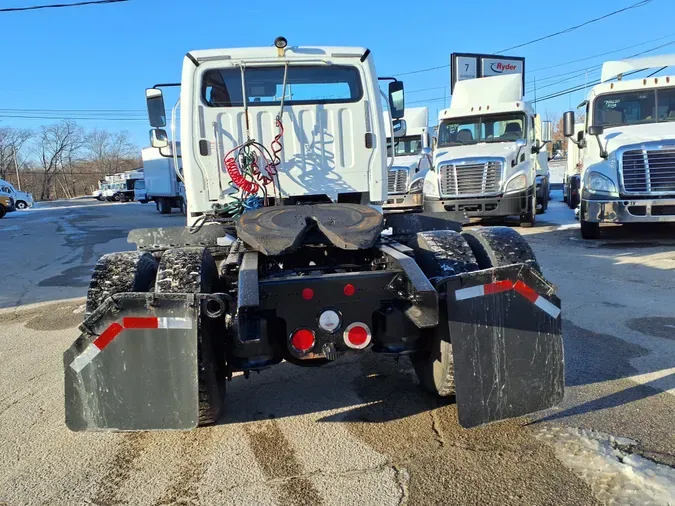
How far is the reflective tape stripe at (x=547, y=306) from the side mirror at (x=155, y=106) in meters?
4.15

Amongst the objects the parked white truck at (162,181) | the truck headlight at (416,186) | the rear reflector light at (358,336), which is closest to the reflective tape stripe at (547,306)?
the rear reflector light at (358,336)

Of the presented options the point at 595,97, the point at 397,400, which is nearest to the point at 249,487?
the point at 397,400

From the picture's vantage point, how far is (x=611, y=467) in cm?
263

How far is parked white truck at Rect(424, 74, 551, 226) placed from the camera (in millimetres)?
12336

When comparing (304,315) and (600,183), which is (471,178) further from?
(304,315)

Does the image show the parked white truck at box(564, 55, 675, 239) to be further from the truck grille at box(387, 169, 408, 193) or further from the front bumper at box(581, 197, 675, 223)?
the truck grille at box(387, 169, 408, 193)

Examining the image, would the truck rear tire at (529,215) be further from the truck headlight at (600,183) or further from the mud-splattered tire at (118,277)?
the mud-splattered tire at (118,277)

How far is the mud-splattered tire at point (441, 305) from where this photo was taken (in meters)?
3.06

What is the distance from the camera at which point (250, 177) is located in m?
4.84

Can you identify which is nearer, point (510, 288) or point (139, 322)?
point (139, 322)

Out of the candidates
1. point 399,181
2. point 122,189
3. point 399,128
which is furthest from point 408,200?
point 122,189

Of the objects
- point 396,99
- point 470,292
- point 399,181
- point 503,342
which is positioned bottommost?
→ point 503,342

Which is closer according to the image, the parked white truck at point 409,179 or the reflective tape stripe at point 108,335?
the reflective tape stripe at point 108,335

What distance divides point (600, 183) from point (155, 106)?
26.5 feet
